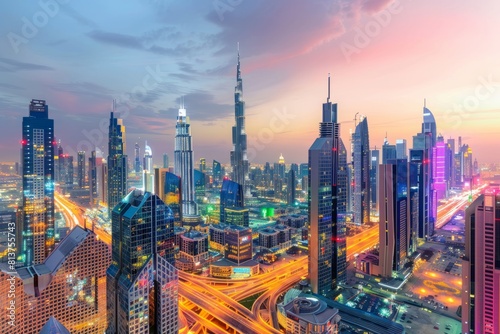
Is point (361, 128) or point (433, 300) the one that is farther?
point (361, 128)

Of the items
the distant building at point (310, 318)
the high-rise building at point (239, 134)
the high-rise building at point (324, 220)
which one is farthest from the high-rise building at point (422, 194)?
the high-rise building at point (239, 134)

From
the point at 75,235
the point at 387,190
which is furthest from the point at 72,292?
the point at 387,190

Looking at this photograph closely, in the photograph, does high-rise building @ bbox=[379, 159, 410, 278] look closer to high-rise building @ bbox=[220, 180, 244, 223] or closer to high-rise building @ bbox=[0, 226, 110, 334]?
high-rise building @ bbox=[220, 180, 244, 223]

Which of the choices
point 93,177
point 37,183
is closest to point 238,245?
point 37,183

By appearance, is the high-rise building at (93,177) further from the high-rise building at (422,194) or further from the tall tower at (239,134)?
the high-rise building at (422,194)

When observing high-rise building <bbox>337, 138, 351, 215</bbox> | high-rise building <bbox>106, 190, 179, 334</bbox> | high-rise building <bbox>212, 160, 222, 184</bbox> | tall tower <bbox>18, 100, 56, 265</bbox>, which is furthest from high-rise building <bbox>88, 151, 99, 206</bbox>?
high-rise building <bbox>337, 138, 351, 215</bbox>

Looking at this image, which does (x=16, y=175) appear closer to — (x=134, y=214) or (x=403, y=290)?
(x=134, y=214)
